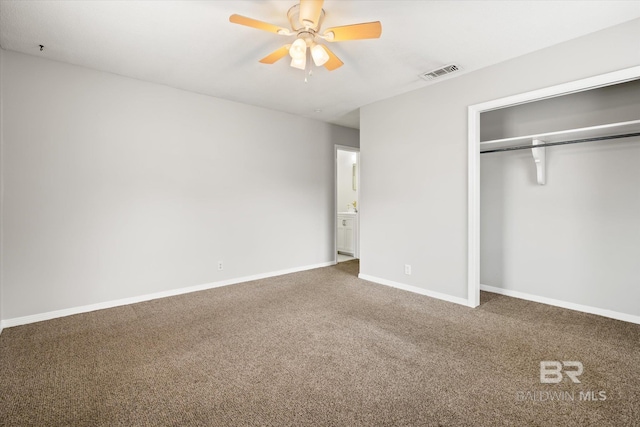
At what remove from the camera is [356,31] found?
2.22 metres

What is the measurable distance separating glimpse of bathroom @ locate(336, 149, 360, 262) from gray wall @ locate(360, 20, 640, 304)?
1878mm

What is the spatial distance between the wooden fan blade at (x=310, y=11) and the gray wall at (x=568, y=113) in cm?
289

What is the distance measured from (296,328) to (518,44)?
336 cm

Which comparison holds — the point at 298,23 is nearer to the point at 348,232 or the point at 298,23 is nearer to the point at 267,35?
the point at 267,35

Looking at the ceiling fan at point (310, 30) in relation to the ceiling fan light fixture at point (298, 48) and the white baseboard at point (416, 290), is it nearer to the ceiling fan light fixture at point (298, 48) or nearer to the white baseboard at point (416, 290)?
the ceiling fan light fixture at point (298, 48)

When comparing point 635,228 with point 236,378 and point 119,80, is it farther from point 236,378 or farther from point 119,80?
point 119,80

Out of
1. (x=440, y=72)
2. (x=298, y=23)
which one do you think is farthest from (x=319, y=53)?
(x=440, y=72)

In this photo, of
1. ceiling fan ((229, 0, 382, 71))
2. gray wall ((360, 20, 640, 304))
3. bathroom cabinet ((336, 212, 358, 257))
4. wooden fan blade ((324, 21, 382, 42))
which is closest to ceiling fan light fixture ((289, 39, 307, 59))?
ceiling fan ((229, 0, 382, 71))

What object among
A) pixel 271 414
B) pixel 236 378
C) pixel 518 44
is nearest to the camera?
pixel 271 414

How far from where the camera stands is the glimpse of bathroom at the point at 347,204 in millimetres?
6617

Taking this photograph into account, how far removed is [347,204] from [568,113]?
4.62 metres

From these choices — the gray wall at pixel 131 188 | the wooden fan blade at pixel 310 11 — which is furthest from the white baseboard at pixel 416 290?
the wooden fan blade at pixel 310 11

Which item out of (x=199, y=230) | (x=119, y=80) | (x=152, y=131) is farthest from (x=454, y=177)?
(x=119, y=80)

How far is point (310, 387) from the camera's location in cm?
198
